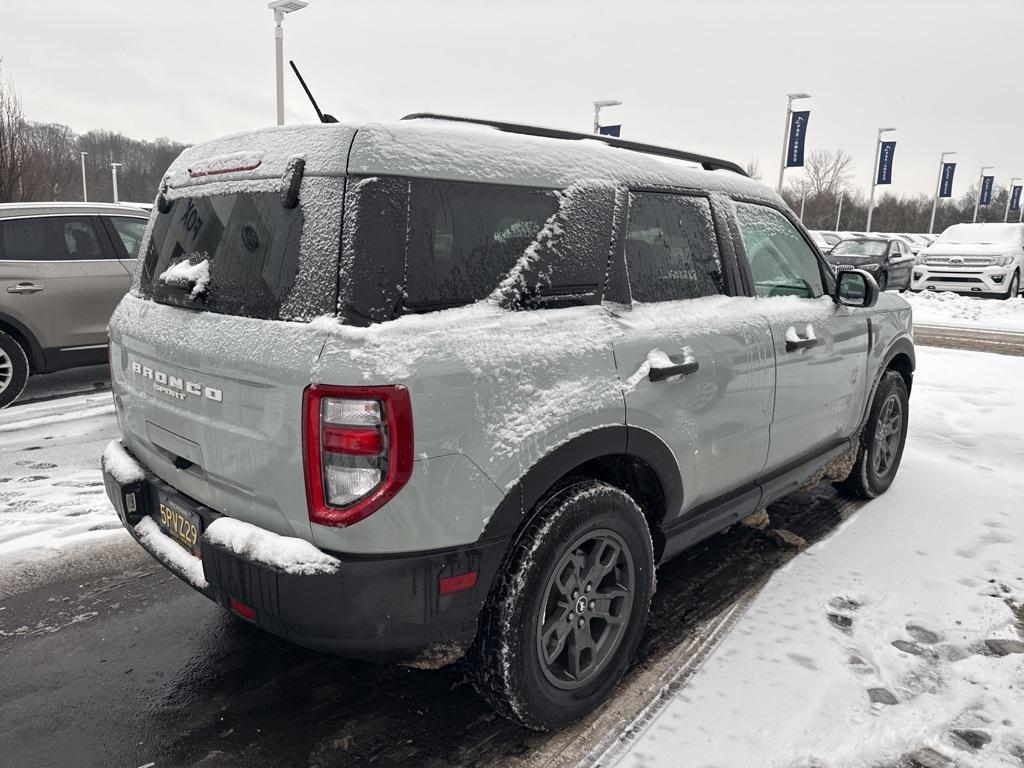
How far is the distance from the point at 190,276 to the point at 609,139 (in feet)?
5.42

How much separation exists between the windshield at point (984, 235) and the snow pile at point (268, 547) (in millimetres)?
20541

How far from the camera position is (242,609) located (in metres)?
2.19

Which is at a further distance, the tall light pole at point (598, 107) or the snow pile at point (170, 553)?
the tall light pole at point (598, 107)

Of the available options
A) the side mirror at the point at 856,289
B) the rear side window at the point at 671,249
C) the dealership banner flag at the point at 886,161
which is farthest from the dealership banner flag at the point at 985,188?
the rear side window at the point at 671,249

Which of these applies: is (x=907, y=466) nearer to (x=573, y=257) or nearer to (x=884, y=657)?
(x=884, y=657)

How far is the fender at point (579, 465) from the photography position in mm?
2176

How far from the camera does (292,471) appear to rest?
2016 mm

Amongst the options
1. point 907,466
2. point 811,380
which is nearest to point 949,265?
point 907,466

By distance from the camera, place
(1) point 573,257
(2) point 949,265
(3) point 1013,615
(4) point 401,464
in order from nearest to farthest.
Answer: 1. (4) point 401,464
2. (1) point 573,257
3. (3) point 1013,615
4. (2) point 949,265

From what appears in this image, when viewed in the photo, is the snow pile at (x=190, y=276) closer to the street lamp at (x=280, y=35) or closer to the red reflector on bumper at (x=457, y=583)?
the red reflector on bumper at (x=457, y=583)

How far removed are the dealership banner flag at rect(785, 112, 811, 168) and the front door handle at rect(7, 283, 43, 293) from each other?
2681cm

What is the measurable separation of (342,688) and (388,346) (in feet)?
4.89

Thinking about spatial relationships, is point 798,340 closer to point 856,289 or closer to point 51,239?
point 856,289

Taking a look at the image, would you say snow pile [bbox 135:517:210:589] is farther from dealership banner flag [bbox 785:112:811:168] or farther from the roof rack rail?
dealership banner flag [bbox 785:112:811:168]
